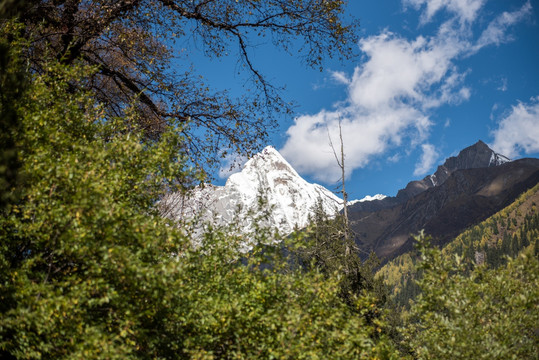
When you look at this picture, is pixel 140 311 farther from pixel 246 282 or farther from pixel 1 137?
pixel 1 137

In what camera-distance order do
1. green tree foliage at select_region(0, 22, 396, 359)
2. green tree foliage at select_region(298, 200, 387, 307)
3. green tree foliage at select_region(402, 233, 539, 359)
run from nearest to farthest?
green tree foliage at select_region(0, 22, 396, 359), green tree foliage at select_region(402, 233, 539, 359), green tree foliage at select_region(298, 200, 387, 307)

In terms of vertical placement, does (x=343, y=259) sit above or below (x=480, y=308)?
above

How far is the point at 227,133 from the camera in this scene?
1386 cm

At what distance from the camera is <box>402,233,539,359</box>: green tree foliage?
262 inches

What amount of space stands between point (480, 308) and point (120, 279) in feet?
21.4

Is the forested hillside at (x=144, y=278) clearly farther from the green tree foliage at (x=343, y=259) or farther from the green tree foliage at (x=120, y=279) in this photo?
the green tree foliage at (x=343, y=259)

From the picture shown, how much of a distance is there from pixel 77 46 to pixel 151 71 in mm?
2272

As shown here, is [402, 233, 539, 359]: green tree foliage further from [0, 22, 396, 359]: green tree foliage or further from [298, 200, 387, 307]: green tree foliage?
[298, 200, 387, 307]: green tree foliage

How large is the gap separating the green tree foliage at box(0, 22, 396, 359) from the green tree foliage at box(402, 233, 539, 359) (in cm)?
137

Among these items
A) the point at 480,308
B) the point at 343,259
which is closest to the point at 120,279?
the point at 480,308

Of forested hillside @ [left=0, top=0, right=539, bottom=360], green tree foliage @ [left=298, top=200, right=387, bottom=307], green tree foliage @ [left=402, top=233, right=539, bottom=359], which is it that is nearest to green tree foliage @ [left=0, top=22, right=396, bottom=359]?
forested hillside @ [left=0, top=0, right=539, bottom=360]

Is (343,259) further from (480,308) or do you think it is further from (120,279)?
(120,279)

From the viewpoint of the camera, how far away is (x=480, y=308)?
716 centimetres

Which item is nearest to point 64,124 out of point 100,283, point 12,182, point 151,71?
point 12,182
